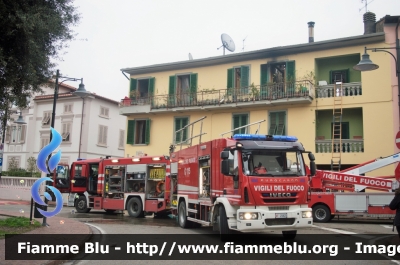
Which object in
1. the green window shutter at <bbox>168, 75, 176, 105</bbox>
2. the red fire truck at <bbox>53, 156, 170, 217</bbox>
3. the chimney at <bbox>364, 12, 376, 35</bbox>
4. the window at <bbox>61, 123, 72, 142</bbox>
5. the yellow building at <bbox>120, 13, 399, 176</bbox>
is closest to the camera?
the red fire truck at <bbox>53, 156, 170, 217</bbox>

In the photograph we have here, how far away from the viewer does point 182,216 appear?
14.5m

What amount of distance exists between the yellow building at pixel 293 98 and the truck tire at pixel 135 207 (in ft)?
12.3

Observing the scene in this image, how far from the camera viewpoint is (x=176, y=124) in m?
26.6

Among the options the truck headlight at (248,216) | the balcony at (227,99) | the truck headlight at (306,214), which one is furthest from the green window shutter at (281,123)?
the truck headlight at (248,216)

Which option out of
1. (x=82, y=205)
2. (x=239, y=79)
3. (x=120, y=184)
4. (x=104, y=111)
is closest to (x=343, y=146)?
(x=239, y=79)

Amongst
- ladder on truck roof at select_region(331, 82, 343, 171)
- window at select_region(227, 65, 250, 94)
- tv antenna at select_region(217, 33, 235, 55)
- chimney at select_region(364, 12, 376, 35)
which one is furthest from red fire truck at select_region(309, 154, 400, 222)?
tv antenna at select_region(217, 33, 235, 55)

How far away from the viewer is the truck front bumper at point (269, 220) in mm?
9781

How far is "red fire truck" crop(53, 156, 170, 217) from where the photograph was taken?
1795 centimetres

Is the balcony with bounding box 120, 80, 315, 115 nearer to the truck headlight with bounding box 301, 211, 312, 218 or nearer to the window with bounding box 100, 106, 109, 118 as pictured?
the window with bounding box 100, 106, 109, 118

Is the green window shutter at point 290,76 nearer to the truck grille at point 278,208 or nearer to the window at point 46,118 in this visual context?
the truck grille at point 278,208

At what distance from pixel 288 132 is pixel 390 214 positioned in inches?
313

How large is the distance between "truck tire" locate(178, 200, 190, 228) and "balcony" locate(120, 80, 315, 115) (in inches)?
408

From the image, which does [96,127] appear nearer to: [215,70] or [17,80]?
[215,70]

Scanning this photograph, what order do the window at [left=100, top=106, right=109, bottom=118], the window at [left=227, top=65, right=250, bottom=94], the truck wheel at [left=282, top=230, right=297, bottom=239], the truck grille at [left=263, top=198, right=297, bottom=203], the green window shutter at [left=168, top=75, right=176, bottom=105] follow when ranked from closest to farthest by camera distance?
the truck grille at [left=263, top=198, right=297, bottom=203]
the truck wheel at [left=282, top=230, right=297, bottom=239]
the window at [left=227, top=65, right=250, bottom=94]
the green window shutter at [left=168, top=75, right=176, bottom=105]
the window at [left=100, top=106, right=109, bottom=118]
